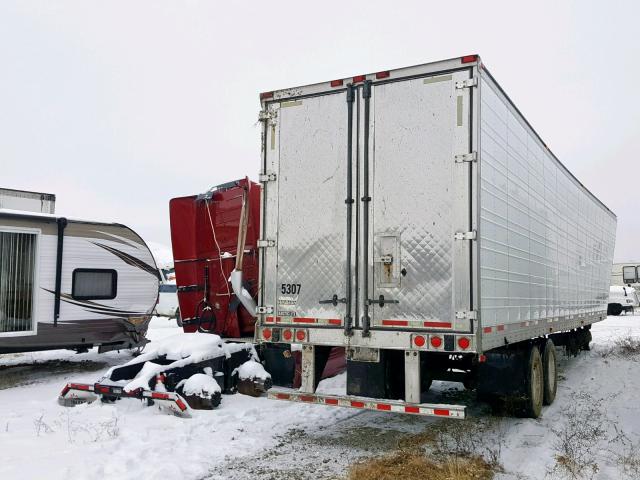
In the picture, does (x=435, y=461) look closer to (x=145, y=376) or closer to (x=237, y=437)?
(x=237, y=437)

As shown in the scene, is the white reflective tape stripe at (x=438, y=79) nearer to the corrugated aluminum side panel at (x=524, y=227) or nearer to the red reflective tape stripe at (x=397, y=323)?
the corrugated aluminum side panel at (x=524, y=227)

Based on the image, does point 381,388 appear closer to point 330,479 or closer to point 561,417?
point 330,479

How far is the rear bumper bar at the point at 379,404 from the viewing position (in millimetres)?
5851

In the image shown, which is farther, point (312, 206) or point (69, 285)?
point (69, 285)

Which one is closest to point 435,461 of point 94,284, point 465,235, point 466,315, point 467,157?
point 466,315

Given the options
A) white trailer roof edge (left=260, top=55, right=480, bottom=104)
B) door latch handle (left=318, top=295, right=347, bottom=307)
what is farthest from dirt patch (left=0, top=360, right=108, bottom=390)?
white trailer roof edge (left=260, top=55, right=480, bottom=104)

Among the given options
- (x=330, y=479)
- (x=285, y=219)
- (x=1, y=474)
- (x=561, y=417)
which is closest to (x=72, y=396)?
(x=1, y=474)

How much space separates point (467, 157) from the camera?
6129 mm

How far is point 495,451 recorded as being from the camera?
19.9 ft

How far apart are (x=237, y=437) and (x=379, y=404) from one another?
1.75 m

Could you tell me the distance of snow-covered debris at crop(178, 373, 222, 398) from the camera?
312 inches

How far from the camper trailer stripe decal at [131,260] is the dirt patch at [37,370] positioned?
2213mm

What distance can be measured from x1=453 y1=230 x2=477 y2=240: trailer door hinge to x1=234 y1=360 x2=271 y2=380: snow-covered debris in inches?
155

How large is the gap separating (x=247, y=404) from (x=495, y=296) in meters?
3.86
